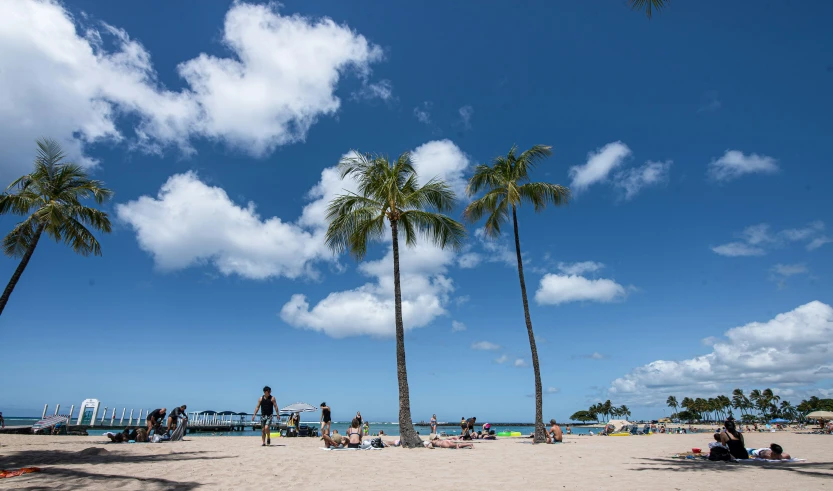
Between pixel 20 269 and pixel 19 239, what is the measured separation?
67.3 inches

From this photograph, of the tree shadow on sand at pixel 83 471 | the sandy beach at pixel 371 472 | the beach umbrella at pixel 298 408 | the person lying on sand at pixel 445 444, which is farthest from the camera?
the beach umbrella at pixel 298 408

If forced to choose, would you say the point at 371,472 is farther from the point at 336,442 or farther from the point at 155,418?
the point at 155,418

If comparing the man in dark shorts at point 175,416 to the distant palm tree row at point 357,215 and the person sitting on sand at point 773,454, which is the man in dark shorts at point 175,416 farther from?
the person sitting on sand at point 773,454

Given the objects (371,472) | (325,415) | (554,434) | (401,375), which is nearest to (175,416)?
(325,415)

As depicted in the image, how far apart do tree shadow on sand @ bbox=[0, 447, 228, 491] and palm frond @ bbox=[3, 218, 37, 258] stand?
10470mm

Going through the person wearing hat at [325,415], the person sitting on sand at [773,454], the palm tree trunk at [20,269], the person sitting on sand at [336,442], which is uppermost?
the palm tree trunk at [20,269]

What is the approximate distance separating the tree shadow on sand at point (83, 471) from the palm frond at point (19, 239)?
34.4 feet

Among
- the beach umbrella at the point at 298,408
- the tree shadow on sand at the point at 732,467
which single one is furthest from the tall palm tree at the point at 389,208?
the beach umbrella at the point at 298,408

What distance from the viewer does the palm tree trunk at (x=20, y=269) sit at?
1700cm

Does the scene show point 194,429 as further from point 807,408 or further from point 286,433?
point 807,408

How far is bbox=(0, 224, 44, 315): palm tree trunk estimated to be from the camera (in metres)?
17.0

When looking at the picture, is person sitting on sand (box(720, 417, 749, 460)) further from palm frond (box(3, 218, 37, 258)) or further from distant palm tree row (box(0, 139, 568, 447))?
palm frond (box(3, 218, 37, 258))

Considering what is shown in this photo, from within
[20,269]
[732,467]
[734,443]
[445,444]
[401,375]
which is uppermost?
[20,269]

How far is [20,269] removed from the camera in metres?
17.8
